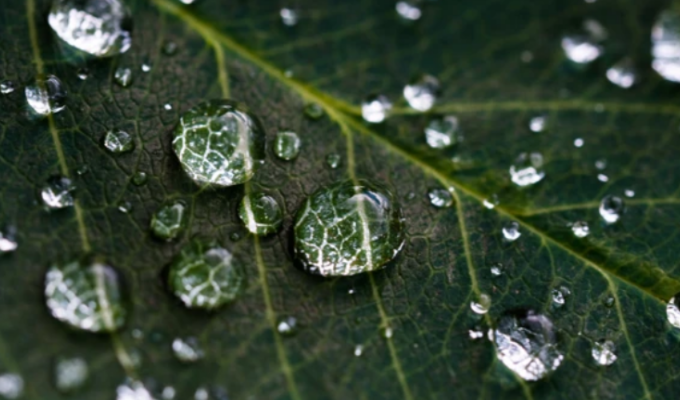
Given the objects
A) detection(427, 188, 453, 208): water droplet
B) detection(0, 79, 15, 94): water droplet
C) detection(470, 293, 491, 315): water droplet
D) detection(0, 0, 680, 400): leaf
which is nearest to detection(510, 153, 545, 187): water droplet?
detection(0, 0, 680, 400): leaf

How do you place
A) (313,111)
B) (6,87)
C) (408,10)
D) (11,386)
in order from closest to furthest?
(11,386), (6,87), (313,111), (408,10)

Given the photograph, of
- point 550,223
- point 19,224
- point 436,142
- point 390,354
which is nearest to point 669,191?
point 550,223

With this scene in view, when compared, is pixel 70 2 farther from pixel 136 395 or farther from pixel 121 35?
pixel 136 395

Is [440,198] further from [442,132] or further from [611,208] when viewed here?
[611,208]

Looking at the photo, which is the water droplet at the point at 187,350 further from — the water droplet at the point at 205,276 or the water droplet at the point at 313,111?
the water droplet at the point at 313,111

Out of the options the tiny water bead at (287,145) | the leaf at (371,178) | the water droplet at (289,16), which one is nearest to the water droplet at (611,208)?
the leaf at (371,178)

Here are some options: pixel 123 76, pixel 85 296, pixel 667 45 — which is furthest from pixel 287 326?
pixel 667 45

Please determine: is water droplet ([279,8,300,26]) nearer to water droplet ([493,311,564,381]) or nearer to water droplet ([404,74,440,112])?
water droplet ([404,74,440,112])
